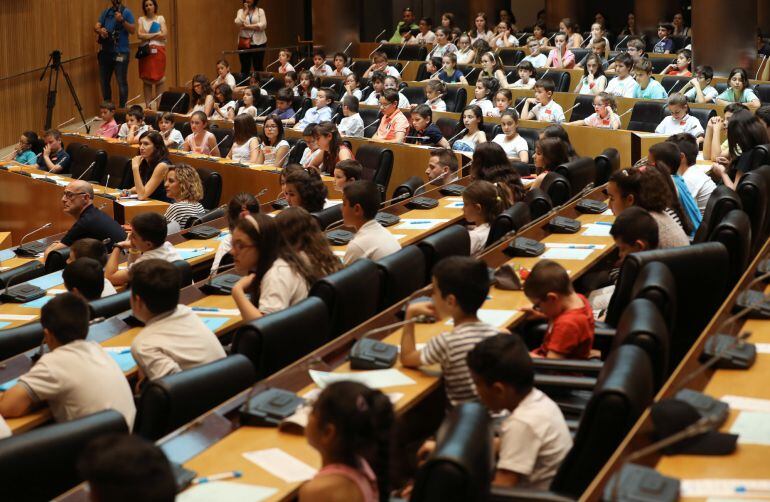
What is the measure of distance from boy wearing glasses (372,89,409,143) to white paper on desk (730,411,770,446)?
22.4 feet

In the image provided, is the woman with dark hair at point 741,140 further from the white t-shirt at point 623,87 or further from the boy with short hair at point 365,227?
the white t-shirt at point 623,87

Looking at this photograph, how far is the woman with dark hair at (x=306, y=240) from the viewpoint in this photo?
181 inches

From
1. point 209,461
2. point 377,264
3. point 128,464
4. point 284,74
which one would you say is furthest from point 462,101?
point 128,464

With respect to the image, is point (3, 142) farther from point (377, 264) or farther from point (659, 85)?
point (377, 264)

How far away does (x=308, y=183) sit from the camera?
20.0 ft

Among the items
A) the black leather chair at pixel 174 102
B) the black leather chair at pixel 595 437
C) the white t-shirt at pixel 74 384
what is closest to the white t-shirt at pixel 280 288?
the white t-shirt at pixel 74 384

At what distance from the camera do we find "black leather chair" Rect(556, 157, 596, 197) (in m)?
6.94

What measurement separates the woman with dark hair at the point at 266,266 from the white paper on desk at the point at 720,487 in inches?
85.7

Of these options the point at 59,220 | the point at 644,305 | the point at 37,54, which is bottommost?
the point at 59,220

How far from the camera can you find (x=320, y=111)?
437 inches

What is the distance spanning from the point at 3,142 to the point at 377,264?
997cm

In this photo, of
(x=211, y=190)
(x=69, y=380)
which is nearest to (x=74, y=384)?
(x=69, y=380)

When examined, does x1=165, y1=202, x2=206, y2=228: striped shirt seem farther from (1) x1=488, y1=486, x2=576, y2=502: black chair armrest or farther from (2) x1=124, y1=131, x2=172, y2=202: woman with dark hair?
(1) x1=488, y1=486, x2=576, y2=502: black chair armrest

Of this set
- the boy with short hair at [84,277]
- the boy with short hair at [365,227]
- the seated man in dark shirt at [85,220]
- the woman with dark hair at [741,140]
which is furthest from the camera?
the woman with dark hair at [741,140]
